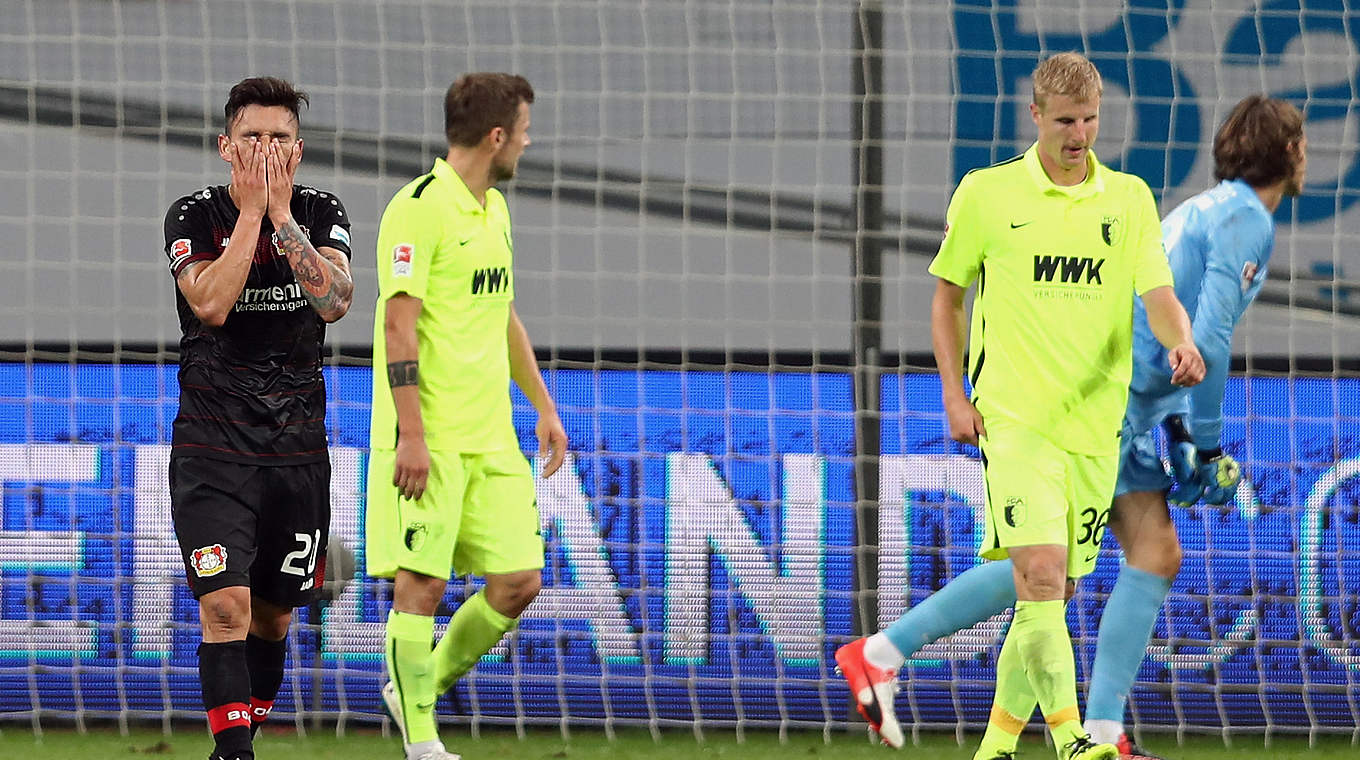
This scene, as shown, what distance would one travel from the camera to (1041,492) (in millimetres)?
4070

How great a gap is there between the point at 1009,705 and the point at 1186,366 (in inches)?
35.8

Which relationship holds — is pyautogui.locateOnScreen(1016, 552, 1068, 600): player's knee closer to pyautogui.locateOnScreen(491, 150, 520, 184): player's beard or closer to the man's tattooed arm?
pyautogui.locateOnScreen(491, 150, 520, 184): player's beard

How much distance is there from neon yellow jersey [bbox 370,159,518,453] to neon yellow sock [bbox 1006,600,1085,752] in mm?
1288

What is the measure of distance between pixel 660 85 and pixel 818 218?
2.26 feet

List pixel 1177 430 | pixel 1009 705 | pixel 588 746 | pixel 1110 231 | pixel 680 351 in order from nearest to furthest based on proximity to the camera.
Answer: pixel 1110 231, pixel 1009 705, pixel 1177 430, pixel 588 746, pixel 680 351

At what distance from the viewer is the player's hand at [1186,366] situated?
396 centimetres

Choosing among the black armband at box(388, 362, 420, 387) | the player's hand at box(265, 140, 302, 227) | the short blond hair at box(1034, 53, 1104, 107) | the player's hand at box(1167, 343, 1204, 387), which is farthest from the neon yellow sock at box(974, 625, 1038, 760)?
the player's hand at box(265, 140, 302, 227)

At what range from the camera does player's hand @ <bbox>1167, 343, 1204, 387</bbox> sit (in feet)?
13.0

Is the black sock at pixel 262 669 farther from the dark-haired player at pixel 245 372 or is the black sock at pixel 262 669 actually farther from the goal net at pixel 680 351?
the goal net at pixel 680 351

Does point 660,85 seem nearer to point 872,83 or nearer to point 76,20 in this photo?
point 872,83

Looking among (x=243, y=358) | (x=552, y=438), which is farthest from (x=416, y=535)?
(x=243, y=358)

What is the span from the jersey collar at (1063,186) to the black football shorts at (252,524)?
1750 mm

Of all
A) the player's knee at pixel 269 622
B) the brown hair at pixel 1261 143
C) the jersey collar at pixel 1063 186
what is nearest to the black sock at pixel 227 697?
the player's knee at pixel 269 622

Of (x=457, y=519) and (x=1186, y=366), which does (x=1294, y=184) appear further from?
(x=457, y=519)
